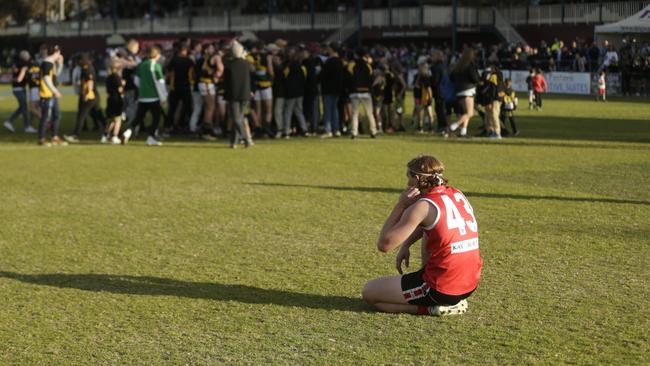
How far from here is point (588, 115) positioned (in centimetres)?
3000

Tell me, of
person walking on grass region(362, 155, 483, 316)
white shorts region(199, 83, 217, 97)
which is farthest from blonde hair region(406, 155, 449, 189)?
white shorts region(199, 83, 217, 97)

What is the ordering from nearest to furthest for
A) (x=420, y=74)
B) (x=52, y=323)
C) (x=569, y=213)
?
(x=52, y=323) → (x=569, y=213) → (x=420, y=74)

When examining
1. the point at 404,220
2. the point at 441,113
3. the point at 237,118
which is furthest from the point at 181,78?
the point at 404,220

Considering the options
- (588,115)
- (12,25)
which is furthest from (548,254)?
(12,25)

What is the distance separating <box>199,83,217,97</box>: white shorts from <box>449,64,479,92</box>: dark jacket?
5.15 meters

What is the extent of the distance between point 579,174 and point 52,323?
35.4ft

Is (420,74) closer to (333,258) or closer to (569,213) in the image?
(569,213)

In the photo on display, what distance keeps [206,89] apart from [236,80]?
8.82 ft

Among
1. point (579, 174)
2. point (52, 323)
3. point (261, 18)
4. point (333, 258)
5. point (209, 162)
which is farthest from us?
point (261, 18)

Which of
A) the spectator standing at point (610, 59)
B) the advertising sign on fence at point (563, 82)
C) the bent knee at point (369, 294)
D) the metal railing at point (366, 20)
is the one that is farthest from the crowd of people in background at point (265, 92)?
the metal railing at point (366, 20)

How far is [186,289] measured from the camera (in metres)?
8.96

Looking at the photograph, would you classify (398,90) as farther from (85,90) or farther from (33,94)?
(33,94)

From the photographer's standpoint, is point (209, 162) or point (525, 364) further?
point (209, 162)

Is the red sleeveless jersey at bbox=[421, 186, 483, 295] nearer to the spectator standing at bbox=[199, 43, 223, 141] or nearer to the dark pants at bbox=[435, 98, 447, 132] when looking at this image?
the spectator standing at bbox=[199, 43, 223, 141]
